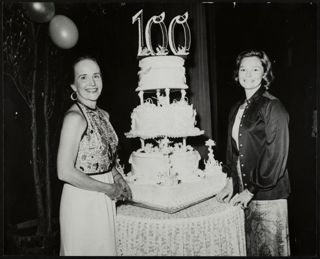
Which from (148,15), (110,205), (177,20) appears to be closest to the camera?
(110,205)

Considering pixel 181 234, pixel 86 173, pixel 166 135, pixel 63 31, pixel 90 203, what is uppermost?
pixel 63 31

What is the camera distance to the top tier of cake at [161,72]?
3.20m

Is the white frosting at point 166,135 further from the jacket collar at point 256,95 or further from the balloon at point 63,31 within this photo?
the jacket collar at point 256,95

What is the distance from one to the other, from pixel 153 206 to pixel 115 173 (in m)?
0.46

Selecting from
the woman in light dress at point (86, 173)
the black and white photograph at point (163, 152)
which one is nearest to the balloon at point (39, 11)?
the black and white photograph at point (163, 152)

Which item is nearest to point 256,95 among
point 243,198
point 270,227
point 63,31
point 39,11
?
point 243,198

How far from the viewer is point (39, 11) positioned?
2.62 meters

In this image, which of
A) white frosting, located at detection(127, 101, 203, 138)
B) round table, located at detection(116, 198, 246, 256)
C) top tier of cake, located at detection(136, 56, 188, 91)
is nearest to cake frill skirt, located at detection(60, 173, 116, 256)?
round table, located at detection(116, 198, 246, 256)

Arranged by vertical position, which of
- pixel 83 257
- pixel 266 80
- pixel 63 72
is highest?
pixel 63 72

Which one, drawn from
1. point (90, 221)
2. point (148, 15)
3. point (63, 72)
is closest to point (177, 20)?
point (148, 15)

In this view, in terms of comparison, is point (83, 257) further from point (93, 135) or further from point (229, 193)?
point (229, 193)

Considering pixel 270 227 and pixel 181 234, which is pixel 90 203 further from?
pixel 270 227

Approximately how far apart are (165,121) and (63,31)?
1.25 meters

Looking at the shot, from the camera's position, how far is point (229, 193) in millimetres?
2688
